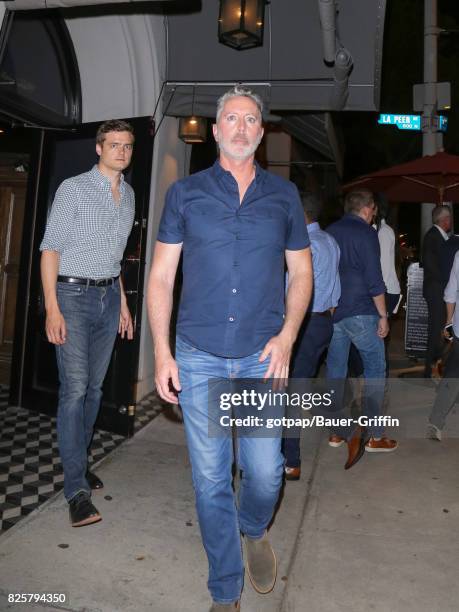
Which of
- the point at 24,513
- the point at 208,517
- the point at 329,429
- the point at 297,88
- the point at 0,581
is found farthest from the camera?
the point at 297,88

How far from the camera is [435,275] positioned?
6781mm

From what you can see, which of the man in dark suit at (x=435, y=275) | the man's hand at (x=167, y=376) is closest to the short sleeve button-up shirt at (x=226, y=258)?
the man's hand at (x=167, y=376)

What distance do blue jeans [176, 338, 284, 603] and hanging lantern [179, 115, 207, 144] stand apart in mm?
4172

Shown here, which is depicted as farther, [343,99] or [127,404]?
[343,99]

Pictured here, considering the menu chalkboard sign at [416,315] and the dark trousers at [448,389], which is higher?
the menu chalkboard sign at [416,315]

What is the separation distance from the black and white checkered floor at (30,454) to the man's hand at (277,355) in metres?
1.87

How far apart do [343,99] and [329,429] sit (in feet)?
10.2

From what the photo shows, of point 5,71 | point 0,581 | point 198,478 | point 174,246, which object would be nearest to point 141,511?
point 0,581

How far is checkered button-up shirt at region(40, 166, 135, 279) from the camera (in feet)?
10.7

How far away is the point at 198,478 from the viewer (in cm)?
239

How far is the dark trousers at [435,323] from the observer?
269 inches

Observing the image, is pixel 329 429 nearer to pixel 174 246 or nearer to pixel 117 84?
pixel 174 246

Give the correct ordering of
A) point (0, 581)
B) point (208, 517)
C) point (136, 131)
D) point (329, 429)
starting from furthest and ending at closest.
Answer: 1. point (329, 429)
2. point (136, 131)
3. point (0, 581)
4. point (208, 517)

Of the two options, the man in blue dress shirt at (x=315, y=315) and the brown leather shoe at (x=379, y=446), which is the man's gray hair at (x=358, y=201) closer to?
the man in blue dress shirt at (x=315, y=315)
